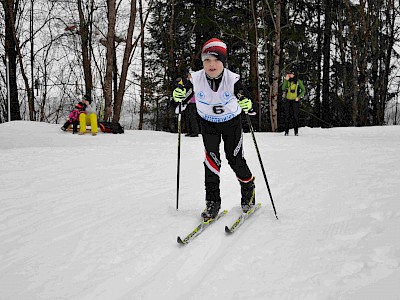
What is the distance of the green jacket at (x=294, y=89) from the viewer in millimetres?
10328

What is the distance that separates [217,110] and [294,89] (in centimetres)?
760

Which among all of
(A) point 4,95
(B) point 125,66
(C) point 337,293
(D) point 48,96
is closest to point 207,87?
(C) point 337,293

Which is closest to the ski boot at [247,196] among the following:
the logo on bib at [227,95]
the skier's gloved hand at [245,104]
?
the skier's gloved hand at [245,104]

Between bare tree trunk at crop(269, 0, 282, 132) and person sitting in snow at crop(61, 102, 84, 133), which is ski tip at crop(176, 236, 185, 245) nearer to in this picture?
person sitting in snow at crop(61, 102, 84, 133)

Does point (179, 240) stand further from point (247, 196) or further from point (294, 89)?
point (294, 89)

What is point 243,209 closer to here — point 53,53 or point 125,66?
point 125,66

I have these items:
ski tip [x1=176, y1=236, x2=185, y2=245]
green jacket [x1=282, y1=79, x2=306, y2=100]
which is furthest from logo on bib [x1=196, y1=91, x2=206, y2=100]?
green jacket [x1=282, y1=79, x2=306, y2=100]

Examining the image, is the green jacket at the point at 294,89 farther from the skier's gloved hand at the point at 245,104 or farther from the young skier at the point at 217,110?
the skier's gloved hand at the point at 245,104

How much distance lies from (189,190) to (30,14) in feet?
62.8

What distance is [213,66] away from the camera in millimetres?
3248

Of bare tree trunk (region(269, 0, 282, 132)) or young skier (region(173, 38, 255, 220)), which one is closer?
young skier (region(173, 38, 255, 220))

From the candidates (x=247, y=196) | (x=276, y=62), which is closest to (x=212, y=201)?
(x=247, y=196)

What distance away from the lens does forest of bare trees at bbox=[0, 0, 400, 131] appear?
674 inches

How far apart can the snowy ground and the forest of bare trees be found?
10.8 meters
